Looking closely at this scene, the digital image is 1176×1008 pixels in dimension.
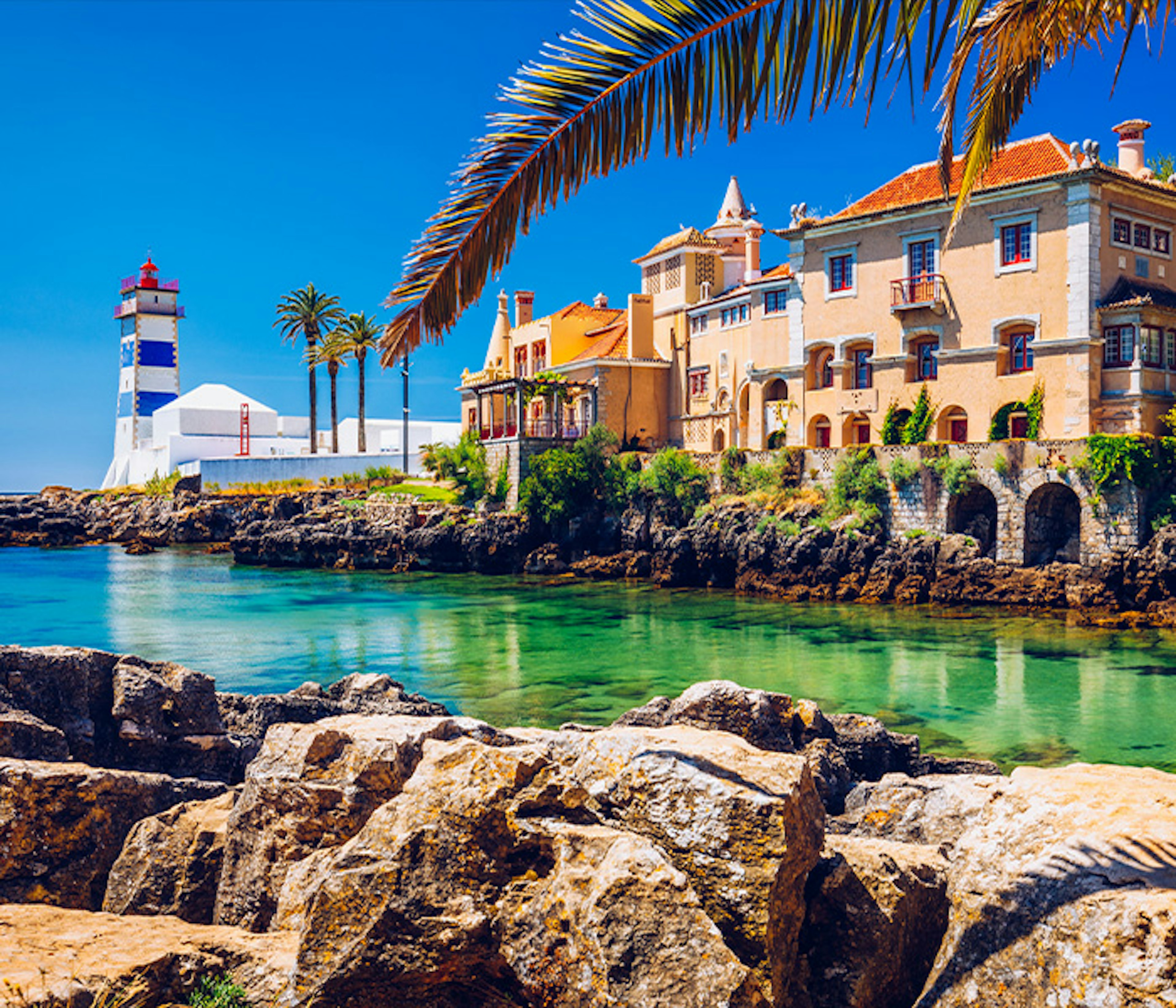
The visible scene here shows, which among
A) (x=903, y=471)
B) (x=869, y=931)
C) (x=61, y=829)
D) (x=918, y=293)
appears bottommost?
(x=869, y=931)

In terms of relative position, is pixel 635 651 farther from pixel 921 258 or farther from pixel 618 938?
pixel 618 938

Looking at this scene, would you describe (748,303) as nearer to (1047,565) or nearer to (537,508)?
(537,508)

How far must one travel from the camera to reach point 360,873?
16.0 ft

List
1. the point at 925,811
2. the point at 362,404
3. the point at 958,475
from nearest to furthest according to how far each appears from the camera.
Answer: the point at 925,811, the point at 958,475, the point at 362,404

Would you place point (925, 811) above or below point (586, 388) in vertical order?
below

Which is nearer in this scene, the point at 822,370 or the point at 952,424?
the point at 952,424

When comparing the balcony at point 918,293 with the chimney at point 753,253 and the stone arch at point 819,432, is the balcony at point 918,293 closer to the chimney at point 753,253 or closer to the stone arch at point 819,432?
the stone arch at point 819,432

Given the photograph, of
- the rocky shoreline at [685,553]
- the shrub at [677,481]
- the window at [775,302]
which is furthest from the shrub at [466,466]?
the window at [775,302]

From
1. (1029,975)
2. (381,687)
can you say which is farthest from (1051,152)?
(1029,975)

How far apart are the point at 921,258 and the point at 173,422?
226ft

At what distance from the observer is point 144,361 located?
9475 cm

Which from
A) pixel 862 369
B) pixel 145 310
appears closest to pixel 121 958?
pixel 862 369

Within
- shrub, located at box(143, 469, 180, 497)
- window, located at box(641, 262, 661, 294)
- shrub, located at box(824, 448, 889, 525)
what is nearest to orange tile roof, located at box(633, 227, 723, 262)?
window, located at box(641, 262, 661, 294)

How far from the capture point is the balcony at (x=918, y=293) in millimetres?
42875
